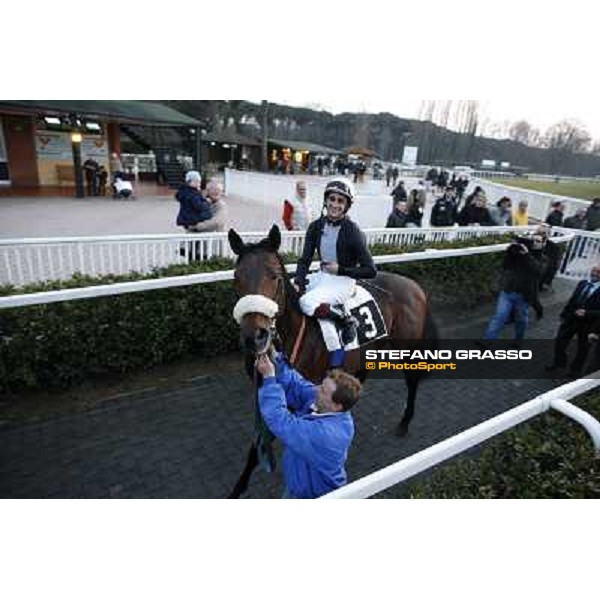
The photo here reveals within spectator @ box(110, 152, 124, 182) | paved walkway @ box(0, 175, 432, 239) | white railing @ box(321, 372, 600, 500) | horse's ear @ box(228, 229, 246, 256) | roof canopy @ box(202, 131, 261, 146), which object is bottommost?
paved walkway @ box(0, 175, 432, 239)

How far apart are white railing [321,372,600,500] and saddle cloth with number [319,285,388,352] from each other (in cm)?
157

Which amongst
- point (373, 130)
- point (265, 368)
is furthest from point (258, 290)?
point (373, 130)

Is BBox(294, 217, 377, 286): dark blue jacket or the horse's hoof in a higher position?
BBox(294, 217, 377, 286): dark blue jacket

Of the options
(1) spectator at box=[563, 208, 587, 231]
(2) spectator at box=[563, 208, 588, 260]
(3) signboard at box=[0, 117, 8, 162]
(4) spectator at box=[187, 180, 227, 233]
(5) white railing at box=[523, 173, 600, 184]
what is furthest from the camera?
(3) signboard at box=[0, 117, 8, 162]

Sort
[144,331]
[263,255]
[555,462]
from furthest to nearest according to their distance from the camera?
1. [144,331]
2. [263,255]
3. [555,462]

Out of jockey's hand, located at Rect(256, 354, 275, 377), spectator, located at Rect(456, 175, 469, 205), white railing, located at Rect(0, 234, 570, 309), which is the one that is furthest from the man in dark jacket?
spectator, located at Rect(456, 175, 469, 205)

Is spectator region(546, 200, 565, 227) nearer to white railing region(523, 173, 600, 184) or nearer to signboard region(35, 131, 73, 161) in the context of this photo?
white railing region(523, 173, 600, 184)

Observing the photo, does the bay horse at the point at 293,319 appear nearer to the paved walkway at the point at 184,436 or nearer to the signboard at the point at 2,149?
the paved walkway at the point at 184,436

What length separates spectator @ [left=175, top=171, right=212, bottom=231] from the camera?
6.23 m

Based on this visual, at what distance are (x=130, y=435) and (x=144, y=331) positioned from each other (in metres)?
1.11

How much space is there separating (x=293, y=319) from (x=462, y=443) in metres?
1.62

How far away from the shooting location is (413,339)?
4.43 metres

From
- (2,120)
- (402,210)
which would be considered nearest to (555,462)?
(402,210)

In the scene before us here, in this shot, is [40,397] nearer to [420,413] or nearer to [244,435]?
[244,435]
